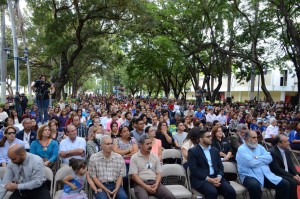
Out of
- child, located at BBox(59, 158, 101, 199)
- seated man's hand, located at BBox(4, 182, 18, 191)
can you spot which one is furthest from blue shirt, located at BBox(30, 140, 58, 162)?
seated man's hand, located at BBox(4, 182, 18, 191)

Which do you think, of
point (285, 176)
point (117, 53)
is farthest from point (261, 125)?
point (117, 53)

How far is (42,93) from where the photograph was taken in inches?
401

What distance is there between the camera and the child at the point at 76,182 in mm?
4379

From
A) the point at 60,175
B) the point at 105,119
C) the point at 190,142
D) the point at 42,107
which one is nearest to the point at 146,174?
the point at 60,175

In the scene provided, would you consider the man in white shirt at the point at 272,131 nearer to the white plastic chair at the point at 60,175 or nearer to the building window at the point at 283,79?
the white plastic chair at the point at 60,175

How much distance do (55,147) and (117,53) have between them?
21.7 meters

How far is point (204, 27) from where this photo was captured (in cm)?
2175

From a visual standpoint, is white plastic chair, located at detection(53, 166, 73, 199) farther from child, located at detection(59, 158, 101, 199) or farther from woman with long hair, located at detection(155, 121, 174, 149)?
woman with long hair, located at detection(155, 121, 174, 149)

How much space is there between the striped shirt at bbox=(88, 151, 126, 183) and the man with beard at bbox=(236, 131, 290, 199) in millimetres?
2095

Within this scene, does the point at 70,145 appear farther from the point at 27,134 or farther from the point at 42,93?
the point at 42,93

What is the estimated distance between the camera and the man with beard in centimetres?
493

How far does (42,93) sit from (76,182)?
6.42 meters

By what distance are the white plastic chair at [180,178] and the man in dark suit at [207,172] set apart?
0.21 m

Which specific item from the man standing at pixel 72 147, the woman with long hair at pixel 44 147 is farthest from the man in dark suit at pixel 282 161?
the woman with long hair at pixel 44 147
